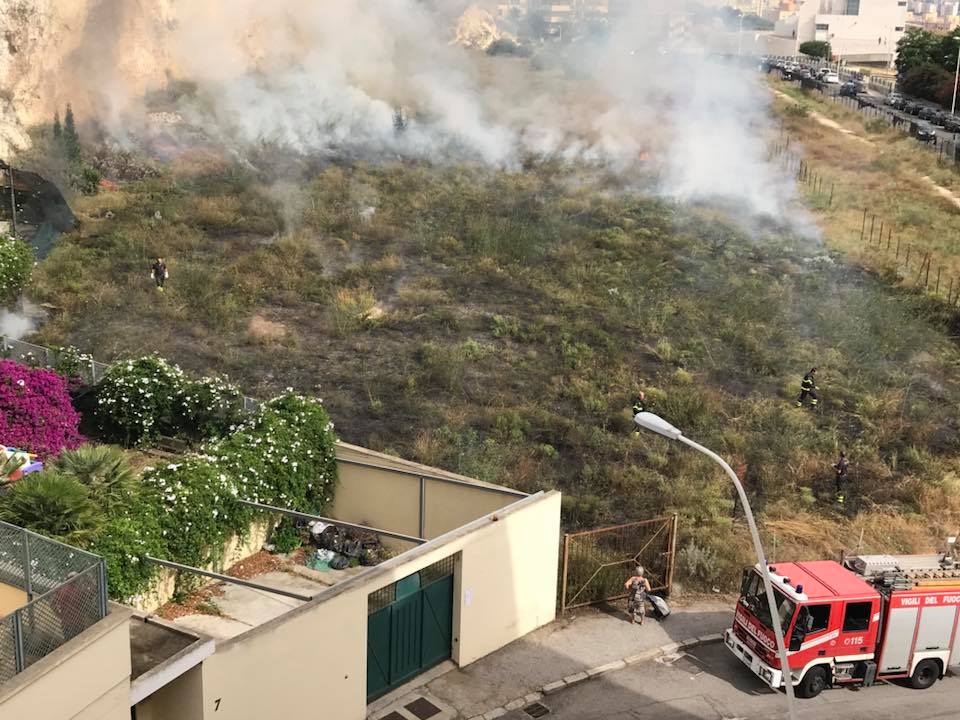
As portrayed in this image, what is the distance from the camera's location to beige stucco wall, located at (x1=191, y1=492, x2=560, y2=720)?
38.6 feet

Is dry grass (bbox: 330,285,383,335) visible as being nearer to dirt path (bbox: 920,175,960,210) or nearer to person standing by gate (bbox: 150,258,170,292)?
Answer: person standing by gate (bbox: 150,258,170,292)

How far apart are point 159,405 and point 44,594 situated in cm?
1136

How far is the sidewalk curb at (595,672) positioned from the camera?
1445cm

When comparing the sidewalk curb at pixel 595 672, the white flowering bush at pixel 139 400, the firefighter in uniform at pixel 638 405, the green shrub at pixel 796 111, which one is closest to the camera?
the sidewalk curb at pixel 595 672

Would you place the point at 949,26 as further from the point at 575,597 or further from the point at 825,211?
the point at 575,597

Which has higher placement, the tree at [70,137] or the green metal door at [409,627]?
the tree at [70,137]

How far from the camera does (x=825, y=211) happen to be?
3969 centimetres

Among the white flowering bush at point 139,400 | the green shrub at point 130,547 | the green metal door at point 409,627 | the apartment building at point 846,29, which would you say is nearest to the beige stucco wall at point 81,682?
the green shrub at point 130,547

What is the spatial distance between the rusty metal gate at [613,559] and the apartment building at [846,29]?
75325mm

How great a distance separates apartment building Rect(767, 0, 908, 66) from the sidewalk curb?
77236 millimetres

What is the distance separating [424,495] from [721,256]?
69.3 feet

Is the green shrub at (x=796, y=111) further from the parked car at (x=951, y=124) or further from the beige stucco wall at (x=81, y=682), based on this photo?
the beige stucco wall at (x=81, y=682)

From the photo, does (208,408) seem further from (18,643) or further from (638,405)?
(18,643)

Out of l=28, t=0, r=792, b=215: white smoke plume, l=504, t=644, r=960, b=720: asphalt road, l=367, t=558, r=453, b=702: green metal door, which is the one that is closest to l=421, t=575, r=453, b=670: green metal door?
l=367, t=558, r=453, b=702: green metal door
